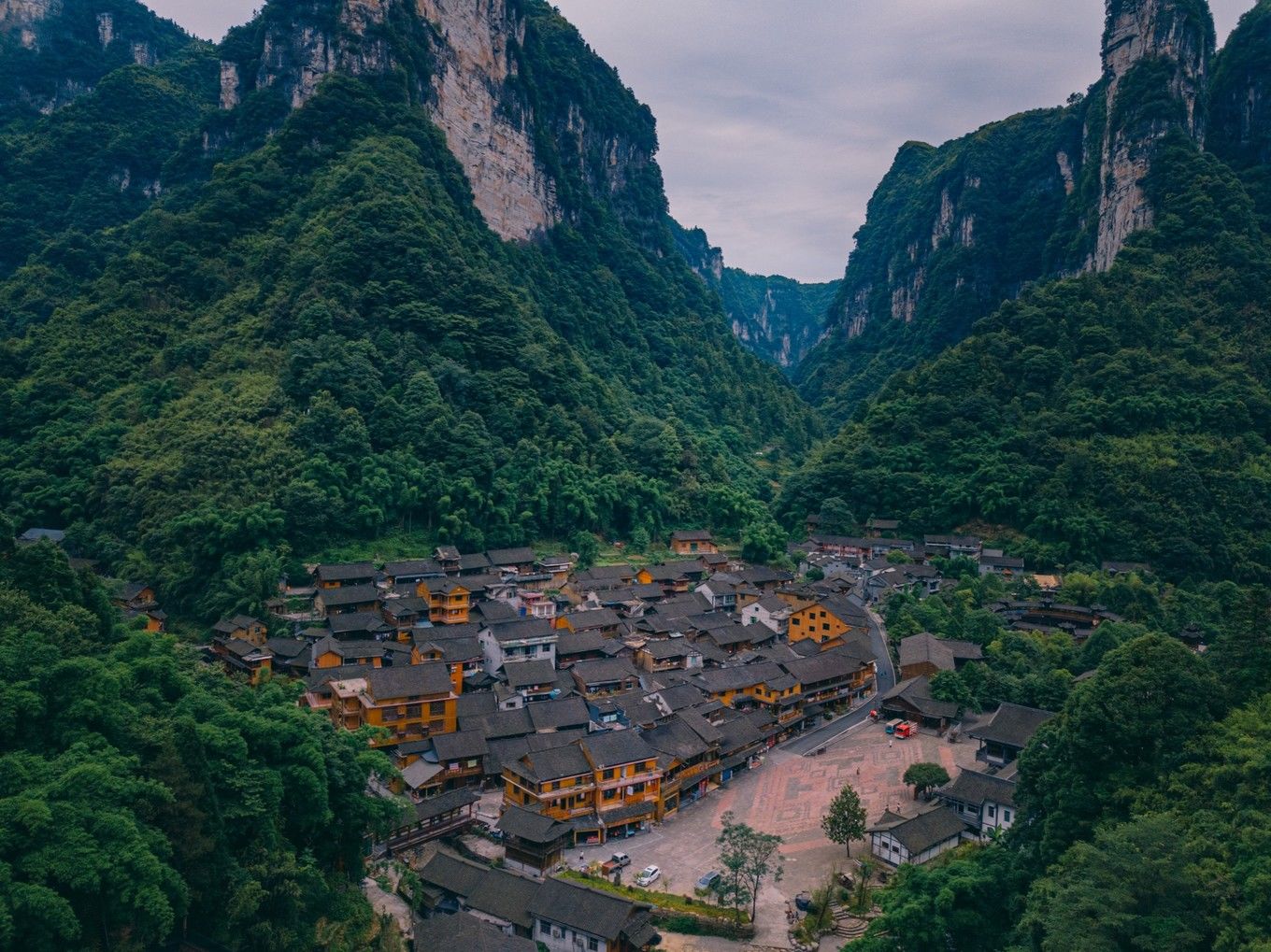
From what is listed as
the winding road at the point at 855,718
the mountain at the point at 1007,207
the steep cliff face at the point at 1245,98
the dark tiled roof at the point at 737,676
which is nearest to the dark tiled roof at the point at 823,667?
the dark tiled roof at the point at 737,676

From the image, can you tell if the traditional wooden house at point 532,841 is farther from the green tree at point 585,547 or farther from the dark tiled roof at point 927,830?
the green tree at point 585,547

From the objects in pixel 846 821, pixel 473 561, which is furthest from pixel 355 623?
pixel 846 821

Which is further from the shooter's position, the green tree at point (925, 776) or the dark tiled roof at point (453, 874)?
the green tree at point (925, 776)

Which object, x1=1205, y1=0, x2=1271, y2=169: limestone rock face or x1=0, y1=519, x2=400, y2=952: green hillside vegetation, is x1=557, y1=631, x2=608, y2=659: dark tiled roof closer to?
x1=0, y1=519, x2=400, y2=952: green hillside vegetation

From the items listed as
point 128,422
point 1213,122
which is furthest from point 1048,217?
point 128,422

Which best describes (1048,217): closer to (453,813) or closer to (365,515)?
(365,515)

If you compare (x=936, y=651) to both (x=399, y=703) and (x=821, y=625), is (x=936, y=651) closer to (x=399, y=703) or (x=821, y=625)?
(x=821, y=625)
